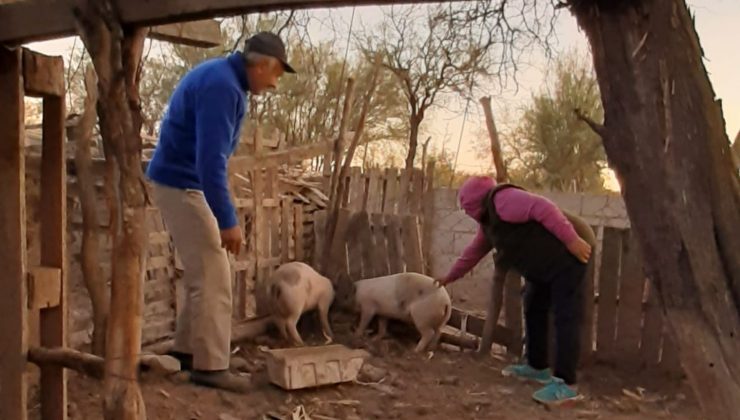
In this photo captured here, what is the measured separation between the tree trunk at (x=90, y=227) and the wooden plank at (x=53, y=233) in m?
0.85

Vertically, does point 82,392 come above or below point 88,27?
below

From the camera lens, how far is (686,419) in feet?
16.0

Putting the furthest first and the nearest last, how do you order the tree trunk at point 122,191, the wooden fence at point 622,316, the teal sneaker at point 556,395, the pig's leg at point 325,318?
1. the pig's leg at point 325,318
2. the wooden fence at point 622,316
3. the teal sneaker at point 556,395
4. the tree trunk at point 122,191

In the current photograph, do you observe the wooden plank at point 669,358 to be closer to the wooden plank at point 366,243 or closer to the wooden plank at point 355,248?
the wooden plank at point 366,243

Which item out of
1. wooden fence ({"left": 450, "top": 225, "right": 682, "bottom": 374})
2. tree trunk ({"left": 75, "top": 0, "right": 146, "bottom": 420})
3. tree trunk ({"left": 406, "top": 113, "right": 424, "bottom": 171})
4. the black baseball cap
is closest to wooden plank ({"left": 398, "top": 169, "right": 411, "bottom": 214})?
tree trunk ({"left": 406, "top": 113, "right": 424, "bottom": 171})

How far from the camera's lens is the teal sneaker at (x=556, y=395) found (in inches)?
194

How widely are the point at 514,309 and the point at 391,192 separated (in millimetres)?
4441

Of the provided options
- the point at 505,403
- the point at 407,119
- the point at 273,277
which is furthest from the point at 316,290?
the point at 407,119

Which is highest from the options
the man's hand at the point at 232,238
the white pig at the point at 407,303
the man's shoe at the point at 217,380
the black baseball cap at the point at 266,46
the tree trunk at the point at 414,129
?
the tree trunk at the point at 414,129

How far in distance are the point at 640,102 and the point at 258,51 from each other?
6.92ft

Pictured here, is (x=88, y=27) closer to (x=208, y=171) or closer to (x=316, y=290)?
(x=208, y=171)

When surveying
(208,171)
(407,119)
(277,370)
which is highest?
(407,119)

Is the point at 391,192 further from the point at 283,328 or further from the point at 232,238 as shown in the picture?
the point at 232,238

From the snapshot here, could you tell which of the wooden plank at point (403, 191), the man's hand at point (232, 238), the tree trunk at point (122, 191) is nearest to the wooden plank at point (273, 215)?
the man's hand at point (232, 238)
